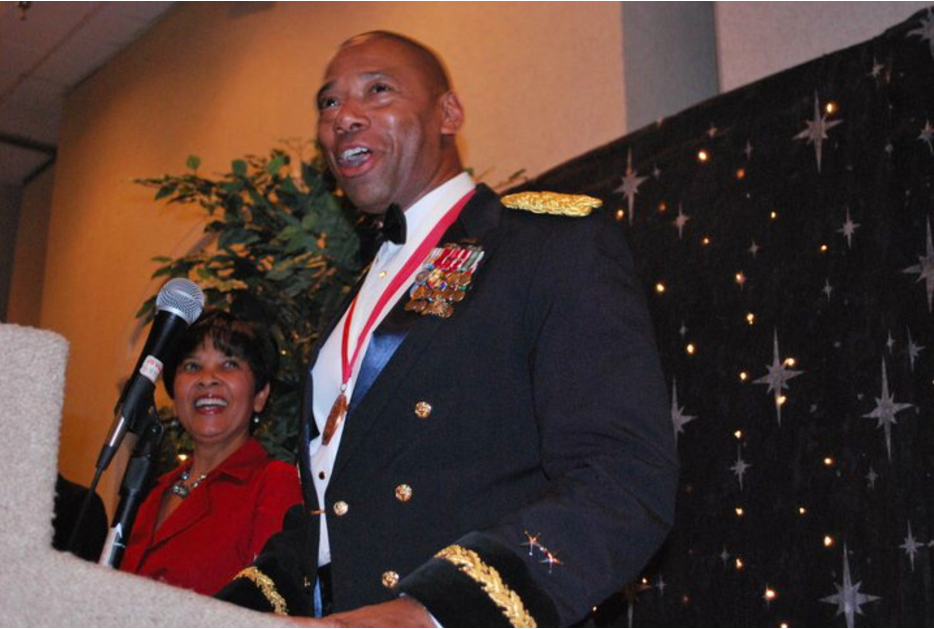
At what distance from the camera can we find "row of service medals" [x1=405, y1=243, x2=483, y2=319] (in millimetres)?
1586

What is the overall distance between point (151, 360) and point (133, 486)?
0.58ft

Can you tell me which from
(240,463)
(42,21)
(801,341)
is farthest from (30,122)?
(801,341)

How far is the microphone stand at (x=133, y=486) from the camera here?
1395mm

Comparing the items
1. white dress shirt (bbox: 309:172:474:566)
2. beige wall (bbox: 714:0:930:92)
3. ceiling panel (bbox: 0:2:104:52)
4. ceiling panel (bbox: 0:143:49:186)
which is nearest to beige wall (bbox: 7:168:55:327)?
ceiling panel (bbox: 0:143:49:186)

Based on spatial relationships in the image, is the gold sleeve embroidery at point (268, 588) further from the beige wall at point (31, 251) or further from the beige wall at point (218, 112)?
the beige wall at point (31, 251)

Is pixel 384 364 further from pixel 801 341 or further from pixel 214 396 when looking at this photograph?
pixel 214 396

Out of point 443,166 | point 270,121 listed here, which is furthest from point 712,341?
point 270,121

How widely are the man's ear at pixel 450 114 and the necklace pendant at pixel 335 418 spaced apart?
0.59m

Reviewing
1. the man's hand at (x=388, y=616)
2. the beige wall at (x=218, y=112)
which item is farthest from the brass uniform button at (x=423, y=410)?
the beige wall at (x=218, y=112)

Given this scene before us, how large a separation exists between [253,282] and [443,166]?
177 centimetres

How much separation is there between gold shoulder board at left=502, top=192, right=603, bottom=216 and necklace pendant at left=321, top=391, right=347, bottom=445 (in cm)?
38

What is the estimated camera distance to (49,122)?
7.91 m

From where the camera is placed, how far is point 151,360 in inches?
56.4

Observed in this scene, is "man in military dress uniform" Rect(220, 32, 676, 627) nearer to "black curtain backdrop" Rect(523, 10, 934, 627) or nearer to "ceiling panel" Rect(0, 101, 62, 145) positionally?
"black curtain backdrop" Rect(523, 10, 934, 627)
